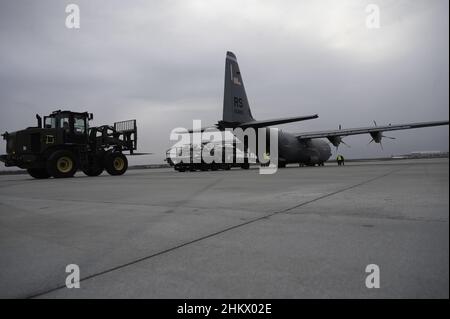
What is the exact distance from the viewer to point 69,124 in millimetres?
16281

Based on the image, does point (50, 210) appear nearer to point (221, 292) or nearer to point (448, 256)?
point (221, 292)

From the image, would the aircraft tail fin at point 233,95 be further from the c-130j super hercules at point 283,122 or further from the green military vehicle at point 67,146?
the green military vehicle at point 67,146

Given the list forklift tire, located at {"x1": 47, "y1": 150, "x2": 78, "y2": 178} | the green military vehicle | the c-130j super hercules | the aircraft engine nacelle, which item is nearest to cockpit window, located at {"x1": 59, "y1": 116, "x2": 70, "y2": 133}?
the green military vehicle

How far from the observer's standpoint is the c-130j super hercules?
20.0 m

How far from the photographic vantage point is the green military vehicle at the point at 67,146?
14.9m

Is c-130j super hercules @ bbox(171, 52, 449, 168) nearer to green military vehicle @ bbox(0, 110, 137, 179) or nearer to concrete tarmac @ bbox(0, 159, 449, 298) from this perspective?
green military vehicle @ bbox(0, 110, 137, 179)

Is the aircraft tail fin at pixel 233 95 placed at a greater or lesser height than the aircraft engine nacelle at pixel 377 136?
greater

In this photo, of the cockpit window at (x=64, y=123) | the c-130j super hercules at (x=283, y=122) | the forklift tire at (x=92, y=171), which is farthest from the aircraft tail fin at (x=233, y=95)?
the cockpit window at (x=64, y=123)

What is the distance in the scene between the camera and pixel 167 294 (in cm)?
200

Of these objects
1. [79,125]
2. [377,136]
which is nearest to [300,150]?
[377,136]

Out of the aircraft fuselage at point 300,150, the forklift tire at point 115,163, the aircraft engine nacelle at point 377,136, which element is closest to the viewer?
the forklift tire at point 115,163

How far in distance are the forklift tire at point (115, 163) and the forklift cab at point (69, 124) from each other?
172 centimetres

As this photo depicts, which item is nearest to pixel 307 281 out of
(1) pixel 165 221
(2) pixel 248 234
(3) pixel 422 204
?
(2) pixel 248 234
